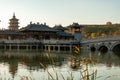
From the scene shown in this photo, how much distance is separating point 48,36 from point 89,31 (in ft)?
307

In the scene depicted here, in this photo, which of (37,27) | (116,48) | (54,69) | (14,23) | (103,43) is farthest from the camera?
(14,23)

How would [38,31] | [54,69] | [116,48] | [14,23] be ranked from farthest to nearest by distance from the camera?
[14,23] → [38,31] → [116,48] → [54,69]

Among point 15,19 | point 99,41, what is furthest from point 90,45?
point 15,19

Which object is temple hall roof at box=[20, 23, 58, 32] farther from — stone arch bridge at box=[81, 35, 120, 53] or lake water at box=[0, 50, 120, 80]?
lake water at box=[0, 50, 120, 80]

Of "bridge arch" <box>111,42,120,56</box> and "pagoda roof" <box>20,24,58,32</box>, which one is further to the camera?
"pagoda roof" <box>20,24,58,32</box>

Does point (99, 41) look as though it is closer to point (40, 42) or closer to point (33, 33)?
point (40, 42)

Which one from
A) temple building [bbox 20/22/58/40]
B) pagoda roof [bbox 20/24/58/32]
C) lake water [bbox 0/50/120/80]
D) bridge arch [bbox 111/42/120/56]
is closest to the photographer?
lake water [bbox 0/50/120/80]

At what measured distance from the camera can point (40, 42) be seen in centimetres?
7194

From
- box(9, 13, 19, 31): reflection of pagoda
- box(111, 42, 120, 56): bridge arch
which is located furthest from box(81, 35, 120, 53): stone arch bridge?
box(9, 13, 19, 31): reflection of pagoda

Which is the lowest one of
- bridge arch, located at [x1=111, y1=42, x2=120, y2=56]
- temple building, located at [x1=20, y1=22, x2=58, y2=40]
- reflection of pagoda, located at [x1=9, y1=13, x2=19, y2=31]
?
bridge arch, located at [x1=111, y1=42, x2=120, y2=56]

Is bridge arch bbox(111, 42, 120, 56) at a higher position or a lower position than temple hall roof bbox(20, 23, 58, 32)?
lower

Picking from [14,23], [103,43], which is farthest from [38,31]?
[14,23]

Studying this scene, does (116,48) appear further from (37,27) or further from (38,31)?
(37,27)

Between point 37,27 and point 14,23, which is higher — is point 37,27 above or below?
below
